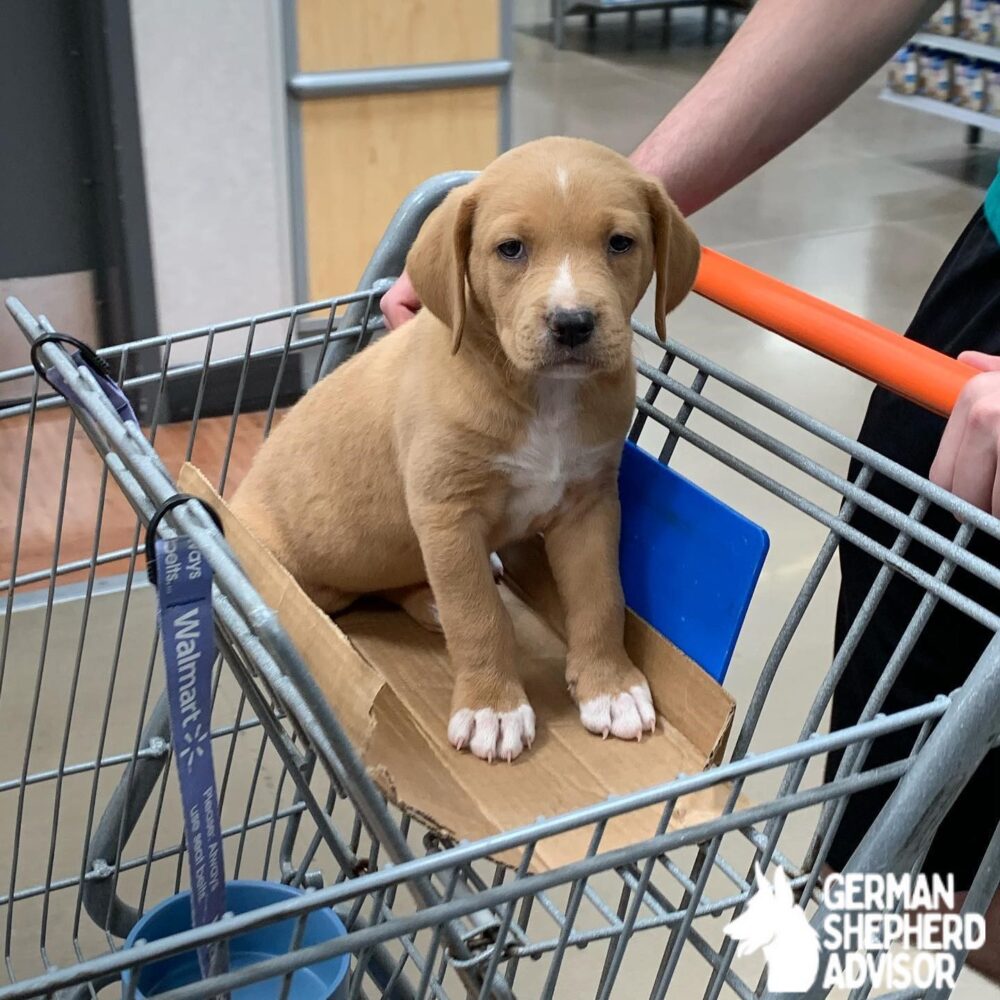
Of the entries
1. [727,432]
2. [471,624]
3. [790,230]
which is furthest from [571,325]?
[790,230]

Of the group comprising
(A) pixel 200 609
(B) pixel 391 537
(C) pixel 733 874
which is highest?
(A) pixel 200 609

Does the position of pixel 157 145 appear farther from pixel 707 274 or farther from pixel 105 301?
pixel 707 274

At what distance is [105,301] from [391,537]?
222 cm

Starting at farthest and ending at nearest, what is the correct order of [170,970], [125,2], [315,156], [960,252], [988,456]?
[315,156]
[125,2]
[960,252]
[170,970]
[988,456]

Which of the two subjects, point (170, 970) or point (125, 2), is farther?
point (125, 2)

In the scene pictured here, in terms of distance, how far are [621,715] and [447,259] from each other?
371 millimetres

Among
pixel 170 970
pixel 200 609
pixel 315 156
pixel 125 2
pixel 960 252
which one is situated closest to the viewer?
pixel 200 609

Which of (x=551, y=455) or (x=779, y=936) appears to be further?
(x=551, y=455)

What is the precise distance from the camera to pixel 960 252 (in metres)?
1.19

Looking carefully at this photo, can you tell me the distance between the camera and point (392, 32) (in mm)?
2959

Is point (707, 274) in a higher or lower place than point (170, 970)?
higher

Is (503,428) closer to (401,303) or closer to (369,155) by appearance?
(401,303)

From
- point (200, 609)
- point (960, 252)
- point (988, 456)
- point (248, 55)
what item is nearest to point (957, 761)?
point (988, 456)

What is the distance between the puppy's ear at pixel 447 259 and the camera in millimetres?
966
